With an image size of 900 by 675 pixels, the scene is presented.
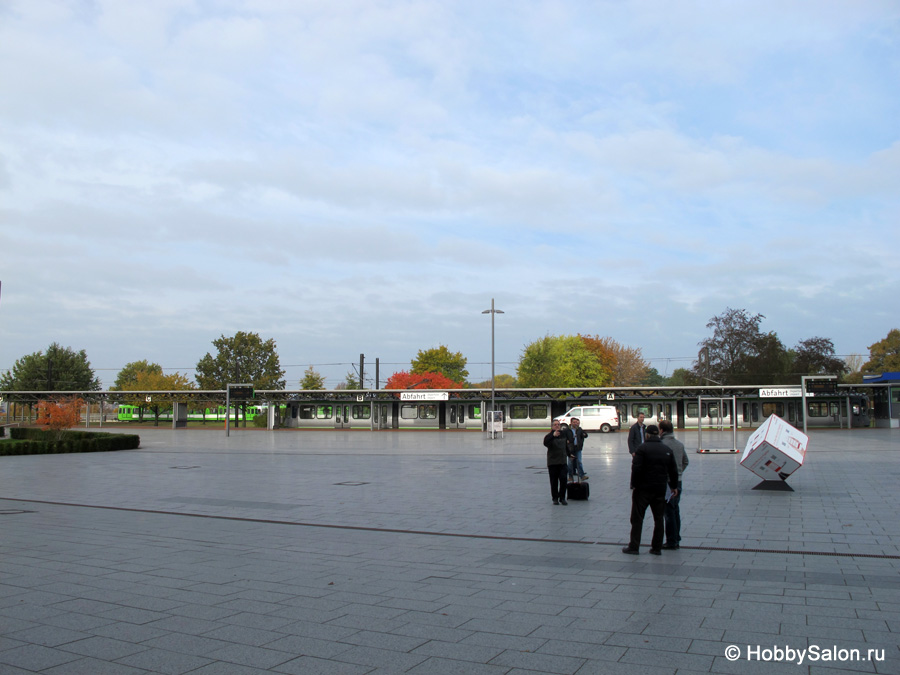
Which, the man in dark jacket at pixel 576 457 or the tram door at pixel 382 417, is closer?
the man in dark jacket at pixel 576 457

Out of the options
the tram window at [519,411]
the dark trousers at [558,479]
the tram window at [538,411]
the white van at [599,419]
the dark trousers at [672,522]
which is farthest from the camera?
the tram window at [519,411]

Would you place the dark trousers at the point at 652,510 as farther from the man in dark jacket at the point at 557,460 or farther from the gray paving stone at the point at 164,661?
the gray paving stone at the point at 164,661

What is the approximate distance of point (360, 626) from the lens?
540 cm

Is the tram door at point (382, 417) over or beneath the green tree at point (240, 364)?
beneath

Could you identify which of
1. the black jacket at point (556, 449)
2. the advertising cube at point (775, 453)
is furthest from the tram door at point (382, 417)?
the black jacket at point (556, 449)

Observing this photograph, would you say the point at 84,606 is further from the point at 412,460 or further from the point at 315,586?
the point at 412,460

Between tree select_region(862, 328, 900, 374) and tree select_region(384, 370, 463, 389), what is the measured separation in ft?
153

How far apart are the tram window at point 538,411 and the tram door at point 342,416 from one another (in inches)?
596

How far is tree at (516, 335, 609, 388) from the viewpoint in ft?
237

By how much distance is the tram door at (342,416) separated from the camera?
56344mm

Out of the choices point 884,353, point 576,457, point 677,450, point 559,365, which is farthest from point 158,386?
point 884,353

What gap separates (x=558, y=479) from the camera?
12.8m

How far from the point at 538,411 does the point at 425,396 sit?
28.8ft

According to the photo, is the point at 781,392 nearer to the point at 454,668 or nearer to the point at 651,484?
the point at 651,484
